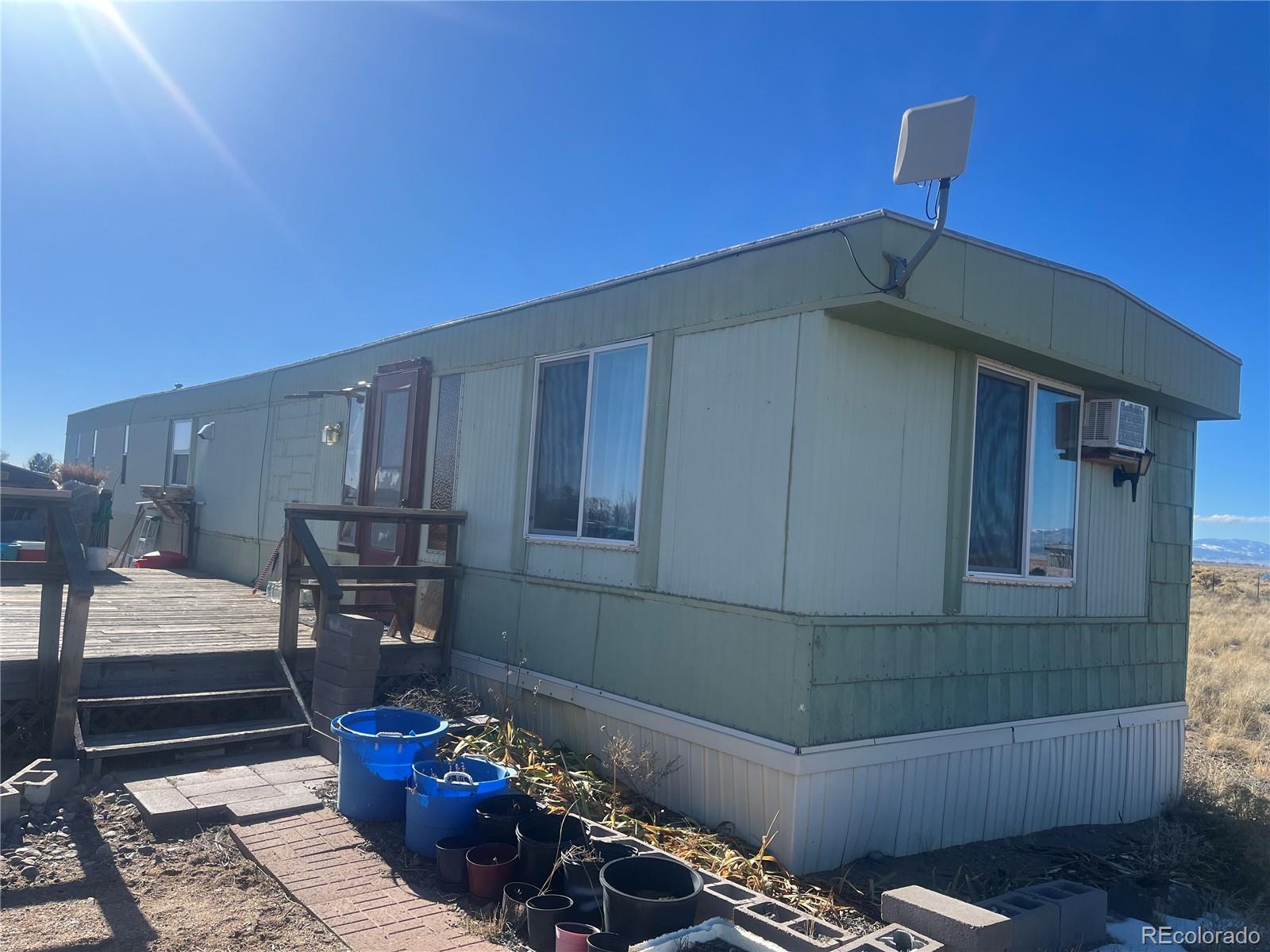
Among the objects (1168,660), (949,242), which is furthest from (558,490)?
(1168,660)

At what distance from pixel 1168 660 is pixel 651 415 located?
429 cm

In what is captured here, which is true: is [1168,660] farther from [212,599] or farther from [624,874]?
[212,599]

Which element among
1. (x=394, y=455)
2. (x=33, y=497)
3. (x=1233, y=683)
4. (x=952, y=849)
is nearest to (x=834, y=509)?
(x=952, y=849)

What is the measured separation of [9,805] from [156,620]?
310 centimetres

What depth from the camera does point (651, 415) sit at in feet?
17.6

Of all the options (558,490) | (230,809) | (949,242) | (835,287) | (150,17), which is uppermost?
(150,17)

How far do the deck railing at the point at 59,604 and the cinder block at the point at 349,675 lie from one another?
1306 mm

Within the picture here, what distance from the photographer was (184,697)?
18.3 ft

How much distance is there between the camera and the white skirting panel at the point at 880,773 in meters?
4.39

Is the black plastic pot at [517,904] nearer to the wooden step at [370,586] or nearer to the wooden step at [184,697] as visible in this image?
the wooden step at [184,697]

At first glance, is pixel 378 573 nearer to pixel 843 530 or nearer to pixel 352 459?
pixel 352 459

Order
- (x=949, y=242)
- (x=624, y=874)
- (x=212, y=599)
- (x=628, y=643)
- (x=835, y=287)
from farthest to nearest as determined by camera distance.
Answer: (x=212, y=599)
(x=628, y=643)
(x=949, y=242)
(x=835, y=287)
(x=624, y=874)

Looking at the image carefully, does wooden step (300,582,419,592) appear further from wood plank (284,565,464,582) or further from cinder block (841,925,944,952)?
cinder block (841,925,944,952)

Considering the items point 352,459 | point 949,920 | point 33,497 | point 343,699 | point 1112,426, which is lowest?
point 949,920
